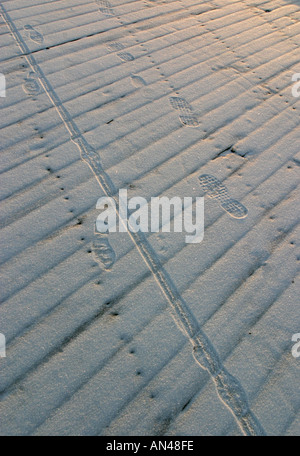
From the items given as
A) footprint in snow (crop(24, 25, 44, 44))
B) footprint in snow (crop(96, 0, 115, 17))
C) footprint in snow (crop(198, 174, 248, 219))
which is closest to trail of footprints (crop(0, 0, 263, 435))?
footprint in snow (crop(198, 174, 248, 219))

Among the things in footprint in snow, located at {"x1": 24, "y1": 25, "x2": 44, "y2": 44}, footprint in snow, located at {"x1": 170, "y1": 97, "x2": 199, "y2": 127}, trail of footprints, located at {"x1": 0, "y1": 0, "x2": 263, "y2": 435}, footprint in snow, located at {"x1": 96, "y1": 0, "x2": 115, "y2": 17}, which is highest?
footprint in snow, located at {"x1": 96, "y1": 0, "x2": 115, "y2": 17}

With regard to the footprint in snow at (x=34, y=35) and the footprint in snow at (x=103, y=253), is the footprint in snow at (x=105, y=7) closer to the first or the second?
the footprint in snow at (x=34, y=35)

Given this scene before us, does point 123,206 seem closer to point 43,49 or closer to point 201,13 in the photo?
point 43,49

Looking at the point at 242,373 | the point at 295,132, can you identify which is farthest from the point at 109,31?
the point at 242,373

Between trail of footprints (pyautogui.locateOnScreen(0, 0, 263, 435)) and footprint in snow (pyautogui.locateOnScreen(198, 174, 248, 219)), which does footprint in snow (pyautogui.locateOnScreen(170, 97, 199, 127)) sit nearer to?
trail of footprints (pyautogui.locateOnScreen(0, 0, 263, 435))

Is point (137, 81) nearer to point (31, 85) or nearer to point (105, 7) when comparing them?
point (31, 85)

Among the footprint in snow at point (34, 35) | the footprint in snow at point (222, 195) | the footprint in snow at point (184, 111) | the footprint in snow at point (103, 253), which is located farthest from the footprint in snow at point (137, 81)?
the footprint in snow at point (103, 253)
